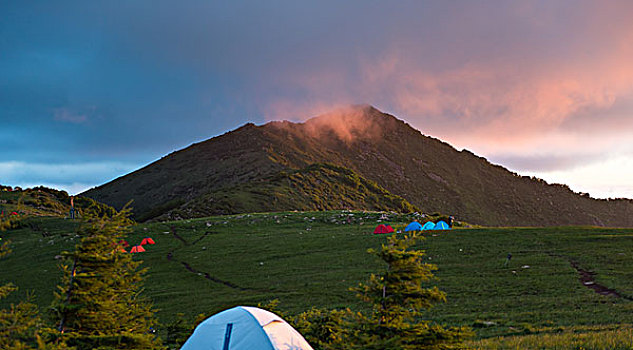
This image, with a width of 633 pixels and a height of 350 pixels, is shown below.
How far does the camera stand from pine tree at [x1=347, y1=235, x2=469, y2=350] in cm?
1055

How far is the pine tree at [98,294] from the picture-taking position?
12102 millimetres

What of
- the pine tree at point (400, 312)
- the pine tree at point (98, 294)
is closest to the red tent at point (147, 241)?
the pine tree at point (98, 294)

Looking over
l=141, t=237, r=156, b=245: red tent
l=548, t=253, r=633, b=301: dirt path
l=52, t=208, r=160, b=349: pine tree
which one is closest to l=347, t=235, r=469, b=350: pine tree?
l=52, t=208, r=160, b=349: pine tree

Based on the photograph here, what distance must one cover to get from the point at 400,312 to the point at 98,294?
30.9ft

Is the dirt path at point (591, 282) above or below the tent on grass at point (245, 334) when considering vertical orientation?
below

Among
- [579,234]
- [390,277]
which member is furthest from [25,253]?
[579,234]

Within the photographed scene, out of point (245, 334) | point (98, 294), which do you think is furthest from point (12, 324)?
point (245, 334)

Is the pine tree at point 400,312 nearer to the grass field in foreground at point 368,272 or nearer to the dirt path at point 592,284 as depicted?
the grass field in foreground at point 368,272

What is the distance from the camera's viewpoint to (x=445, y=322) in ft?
68.2

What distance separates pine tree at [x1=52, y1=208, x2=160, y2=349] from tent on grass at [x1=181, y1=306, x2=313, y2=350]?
170cm

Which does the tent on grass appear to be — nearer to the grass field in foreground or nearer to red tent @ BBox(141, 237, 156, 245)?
the grass field in foreground

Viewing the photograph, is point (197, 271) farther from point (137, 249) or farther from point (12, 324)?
point (12, 324)

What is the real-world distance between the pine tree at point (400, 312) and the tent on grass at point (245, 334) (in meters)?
2.75

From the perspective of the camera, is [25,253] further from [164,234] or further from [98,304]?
[98,304]
